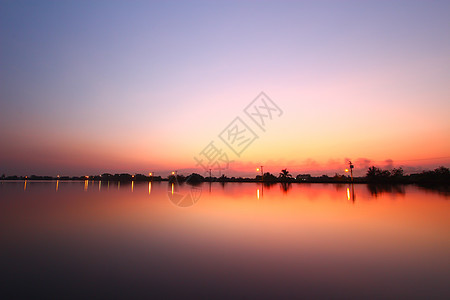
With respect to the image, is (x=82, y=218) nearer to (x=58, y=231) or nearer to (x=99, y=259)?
(x=58, y=231)

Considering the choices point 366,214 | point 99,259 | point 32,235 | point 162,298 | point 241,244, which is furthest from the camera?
point 366,214

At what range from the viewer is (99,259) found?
5359mm

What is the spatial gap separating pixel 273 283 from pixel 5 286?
14.2 ft

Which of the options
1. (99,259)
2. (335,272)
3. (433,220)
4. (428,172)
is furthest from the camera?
(428,172)

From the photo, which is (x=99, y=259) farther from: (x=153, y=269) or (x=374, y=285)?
(x=374, y=285)

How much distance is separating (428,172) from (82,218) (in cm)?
5921

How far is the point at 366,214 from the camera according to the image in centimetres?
1135

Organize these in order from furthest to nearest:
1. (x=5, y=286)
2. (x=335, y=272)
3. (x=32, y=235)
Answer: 1. (x=32, y=235)
2. (x=335, y=272)
3. (x=5, y=286)

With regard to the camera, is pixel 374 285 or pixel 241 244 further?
pixel 241 244

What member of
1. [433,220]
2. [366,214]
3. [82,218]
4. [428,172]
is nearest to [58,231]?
[82,218]

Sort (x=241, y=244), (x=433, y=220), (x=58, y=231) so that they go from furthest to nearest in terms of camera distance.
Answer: (x=433, y=220) → (x=58, y=231) → (x=241, y=244)

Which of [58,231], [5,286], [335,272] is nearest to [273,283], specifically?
[335,272]

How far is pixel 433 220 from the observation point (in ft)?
32.4

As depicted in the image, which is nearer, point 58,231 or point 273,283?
point 273,283
